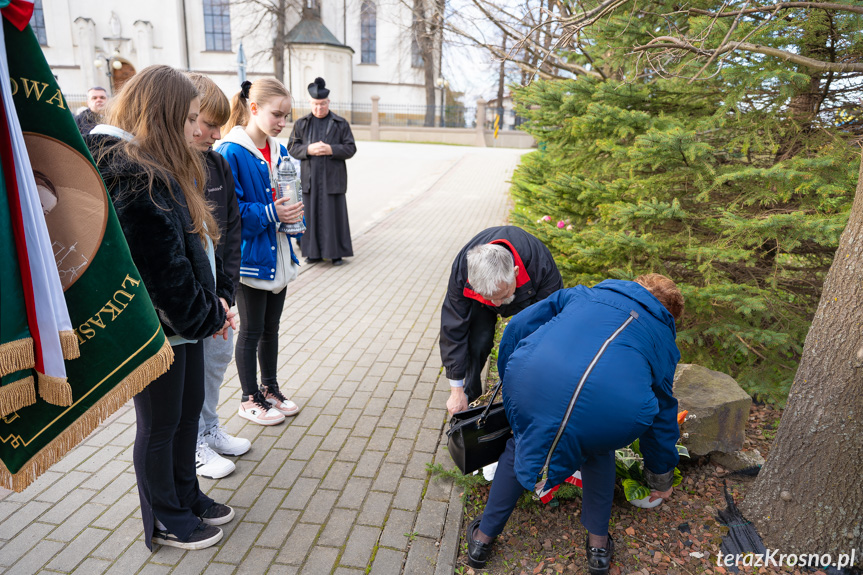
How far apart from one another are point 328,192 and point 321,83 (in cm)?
134

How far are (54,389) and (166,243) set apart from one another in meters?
0.66

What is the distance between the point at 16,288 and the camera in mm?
1447

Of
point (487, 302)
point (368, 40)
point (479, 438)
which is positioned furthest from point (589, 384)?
point (368, 40)

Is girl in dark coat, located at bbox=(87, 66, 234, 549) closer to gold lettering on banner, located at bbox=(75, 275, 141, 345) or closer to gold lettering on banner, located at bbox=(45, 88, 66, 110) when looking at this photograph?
gold lettering on banner, located at bbox=(75, 275, 141, 345)

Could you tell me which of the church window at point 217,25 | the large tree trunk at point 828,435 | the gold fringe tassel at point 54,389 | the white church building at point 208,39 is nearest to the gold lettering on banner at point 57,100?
the gold fringe tassel at point 54,389

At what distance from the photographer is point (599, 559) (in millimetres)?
2498

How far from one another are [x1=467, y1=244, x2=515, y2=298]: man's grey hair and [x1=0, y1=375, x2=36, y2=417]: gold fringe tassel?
1.66 meters

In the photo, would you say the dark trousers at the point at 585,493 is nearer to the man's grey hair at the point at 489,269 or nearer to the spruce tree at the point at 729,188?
the man's grey hair at the point at 489,269

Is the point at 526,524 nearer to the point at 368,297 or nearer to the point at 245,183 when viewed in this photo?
the point at 245,183

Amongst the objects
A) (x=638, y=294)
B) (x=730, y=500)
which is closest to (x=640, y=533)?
(x=730, y=500)

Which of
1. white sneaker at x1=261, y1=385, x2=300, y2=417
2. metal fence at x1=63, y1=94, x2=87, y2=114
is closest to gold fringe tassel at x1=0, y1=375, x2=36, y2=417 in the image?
white sneaker at x1=261, y1=385, x2=300, y2=417

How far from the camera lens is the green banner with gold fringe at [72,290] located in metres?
1.49

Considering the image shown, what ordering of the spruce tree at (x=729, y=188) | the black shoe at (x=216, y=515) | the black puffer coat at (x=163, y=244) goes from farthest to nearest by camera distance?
the spruce tree at (x=729, y=188) → the black shoe at (x=216, y=515) → the black puffer coat at (x=163, y=244)

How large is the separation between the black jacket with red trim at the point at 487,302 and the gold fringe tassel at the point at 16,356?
5.67 ft
